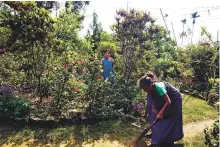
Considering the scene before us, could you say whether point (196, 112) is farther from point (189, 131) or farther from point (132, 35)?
point (132, 35)

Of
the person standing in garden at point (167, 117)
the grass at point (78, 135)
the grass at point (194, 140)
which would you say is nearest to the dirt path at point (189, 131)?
the grass at point (78, 135)

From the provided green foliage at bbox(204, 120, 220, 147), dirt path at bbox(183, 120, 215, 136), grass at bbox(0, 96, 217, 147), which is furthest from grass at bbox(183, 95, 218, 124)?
green foliage at bbox(204, 120, 220, 147)

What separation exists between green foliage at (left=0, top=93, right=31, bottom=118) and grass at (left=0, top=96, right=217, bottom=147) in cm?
26

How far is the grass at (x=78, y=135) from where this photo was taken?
17.6 ft

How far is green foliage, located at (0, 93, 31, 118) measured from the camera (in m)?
6.11

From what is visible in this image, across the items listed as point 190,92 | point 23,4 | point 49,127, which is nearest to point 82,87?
point 49,127

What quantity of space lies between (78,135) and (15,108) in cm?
160

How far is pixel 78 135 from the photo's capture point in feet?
18.7

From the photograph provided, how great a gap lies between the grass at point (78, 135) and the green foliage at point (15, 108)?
259mm

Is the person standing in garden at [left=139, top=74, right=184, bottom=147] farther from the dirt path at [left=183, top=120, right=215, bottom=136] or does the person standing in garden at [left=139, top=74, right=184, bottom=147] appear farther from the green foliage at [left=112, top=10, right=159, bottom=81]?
the green foliage at [left=112, top=10, right=159, bottom=81]

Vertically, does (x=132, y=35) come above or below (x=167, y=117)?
above

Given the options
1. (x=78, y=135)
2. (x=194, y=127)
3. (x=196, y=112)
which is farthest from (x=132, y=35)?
(x=78, y=135)

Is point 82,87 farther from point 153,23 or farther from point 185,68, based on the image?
point 185,68

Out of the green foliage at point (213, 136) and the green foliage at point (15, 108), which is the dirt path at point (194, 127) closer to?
the green foliage at point (213, 136)
